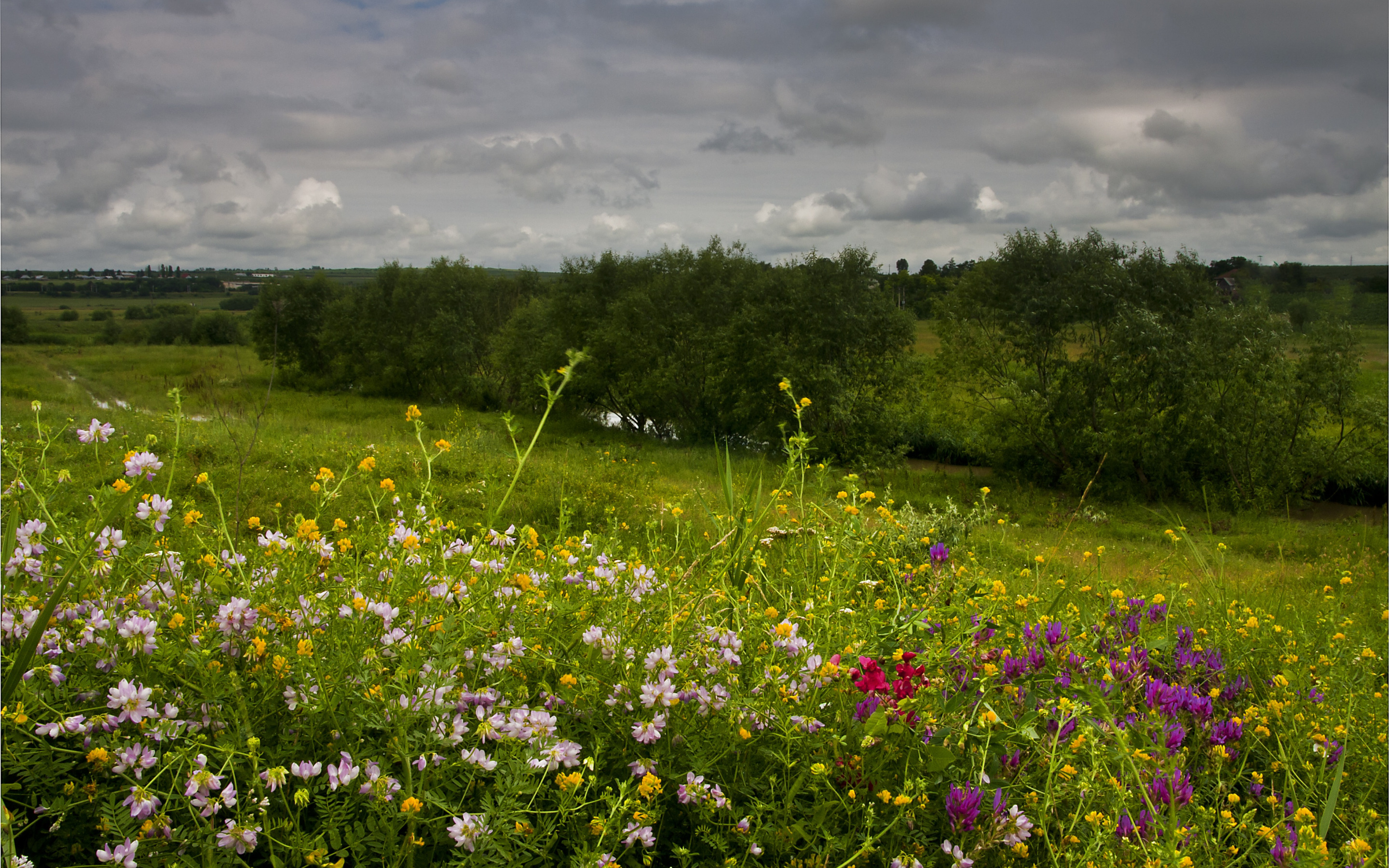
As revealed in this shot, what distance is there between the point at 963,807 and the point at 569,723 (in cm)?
105

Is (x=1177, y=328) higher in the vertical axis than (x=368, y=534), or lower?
higher

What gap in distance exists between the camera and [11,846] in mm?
1564

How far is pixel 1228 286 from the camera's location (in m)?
21.5

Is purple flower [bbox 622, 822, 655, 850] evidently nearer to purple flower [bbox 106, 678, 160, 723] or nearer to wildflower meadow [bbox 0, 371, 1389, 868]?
wildflower meadow [bbox 0, 371, 1389, 868]

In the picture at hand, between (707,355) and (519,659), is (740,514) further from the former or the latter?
(707,355)

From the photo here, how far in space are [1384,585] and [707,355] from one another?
65.5 feet

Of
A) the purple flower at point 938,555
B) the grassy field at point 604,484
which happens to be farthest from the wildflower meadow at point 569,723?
the grassy field at point 604,484

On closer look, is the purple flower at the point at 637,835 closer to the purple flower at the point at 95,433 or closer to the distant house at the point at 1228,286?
the purple flower at the point at 95,433

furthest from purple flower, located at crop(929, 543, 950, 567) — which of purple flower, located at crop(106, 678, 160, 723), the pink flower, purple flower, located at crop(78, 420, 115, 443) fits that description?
purple flower, located at crop(78, 420, 115, 443)

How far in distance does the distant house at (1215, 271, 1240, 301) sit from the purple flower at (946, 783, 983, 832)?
23219 millimetres

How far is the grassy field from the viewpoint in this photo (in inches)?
350

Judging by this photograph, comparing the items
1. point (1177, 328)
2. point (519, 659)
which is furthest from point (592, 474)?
point (1177, 328)

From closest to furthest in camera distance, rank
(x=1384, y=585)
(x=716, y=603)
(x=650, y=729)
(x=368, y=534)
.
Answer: (x=650, y=729) < (x=716, y=603) < (x=368, y=534) < (x=1384, y=585)

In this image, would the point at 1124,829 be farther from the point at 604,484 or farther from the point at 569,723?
the point at 604,484
